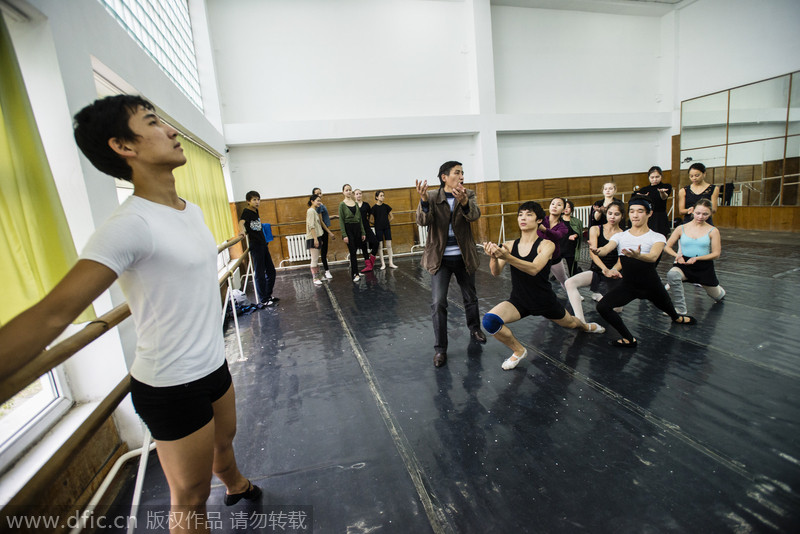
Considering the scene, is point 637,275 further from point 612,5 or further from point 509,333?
point 612,5

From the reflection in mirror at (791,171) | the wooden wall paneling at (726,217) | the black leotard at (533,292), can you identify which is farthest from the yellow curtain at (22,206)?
the wooden wall paneling at (726,217)

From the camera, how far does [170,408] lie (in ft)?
3.75

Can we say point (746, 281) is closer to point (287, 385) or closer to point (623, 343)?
point (623, 343)

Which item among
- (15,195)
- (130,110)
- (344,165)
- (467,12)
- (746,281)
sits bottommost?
(746,281)

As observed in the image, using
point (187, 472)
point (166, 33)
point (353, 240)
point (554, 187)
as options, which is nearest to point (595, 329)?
point (187, 472)

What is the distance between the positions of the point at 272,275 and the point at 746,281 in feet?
22.3

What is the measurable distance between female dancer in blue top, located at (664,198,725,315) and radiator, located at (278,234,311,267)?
26.2ft

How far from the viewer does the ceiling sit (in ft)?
34.6

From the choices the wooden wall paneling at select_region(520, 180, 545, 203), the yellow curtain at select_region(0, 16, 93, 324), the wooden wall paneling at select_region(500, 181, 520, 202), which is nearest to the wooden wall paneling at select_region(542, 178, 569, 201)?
the wooden wall paneling at select_region(520, 180, 545, 203)

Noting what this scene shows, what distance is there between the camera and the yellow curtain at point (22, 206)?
1732mm

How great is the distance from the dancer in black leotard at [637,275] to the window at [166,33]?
17.4 ft

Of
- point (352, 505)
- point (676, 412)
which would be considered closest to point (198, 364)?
point (352, 505)

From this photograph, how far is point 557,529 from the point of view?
1619 millimetres

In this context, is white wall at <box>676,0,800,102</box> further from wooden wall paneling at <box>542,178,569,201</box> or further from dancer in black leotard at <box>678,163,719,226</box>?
dancer in black leotard at <box>678,163,719,226</box>
